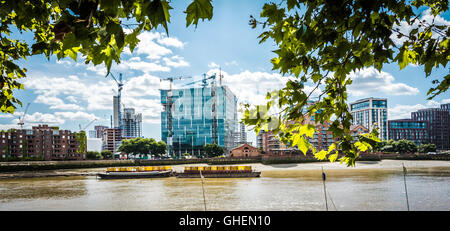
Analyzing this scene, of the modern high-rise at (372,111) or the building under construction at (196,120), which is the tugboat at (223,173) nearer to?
the building under construction at (196,120)

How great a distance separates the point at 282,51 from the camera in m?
2.78

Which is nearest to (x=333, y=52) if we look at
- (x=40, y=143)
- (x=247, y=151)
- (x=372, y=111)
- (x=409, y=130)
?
(x=247, y=151)

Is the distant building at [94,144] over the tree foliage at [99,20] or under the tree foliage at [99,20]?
under

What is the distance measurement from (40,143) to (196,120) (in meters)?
67.2

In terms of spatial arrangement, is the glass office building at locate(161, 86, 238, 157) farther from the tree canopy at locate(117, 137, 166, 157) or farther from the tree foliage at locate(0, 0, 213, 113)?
the tree foliage at locate(0, 0, 213, 113)

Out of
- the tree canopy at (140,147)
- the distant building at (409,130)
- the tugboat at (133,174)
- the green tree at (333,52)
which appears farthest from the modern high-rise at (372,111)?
the green tree at (333,52)

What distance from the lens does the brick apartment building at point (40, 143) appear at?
3824 inches

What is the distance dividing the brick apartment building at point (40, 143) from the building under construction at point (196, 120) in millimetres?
44339

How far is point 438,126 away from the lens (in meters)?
176

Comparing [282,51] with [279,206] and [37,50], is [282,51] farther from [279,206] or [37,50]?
[279,206]

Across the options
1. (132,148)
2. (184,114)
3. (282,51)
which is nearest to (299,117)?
(282,51)

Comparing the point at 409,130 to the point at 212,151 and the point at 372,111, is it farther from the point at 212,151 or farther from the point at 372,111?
the point at 212,151

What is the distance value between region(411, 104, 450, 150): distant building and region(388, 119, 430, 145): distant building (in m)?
8.96

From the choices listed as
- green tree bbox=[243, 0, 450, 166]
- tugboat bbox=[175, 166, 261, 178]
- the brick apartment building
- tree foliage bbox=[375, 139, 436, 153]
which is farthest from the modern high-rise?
green tree bbox=[243, 0, 450, 166]
